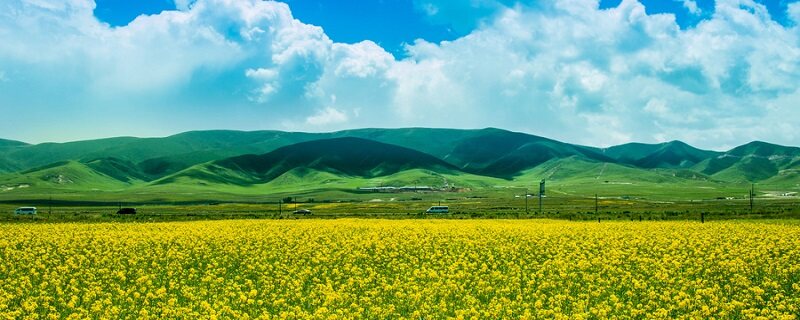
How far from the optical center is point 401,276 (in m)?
23.6

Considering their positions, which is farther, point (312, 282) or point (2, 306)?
point (312, 282)

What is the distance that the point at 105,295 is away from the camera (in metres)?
20.3

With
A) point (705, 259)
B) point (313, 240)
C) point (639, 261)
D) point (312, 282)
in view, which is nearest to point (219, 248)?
point (313, 240)

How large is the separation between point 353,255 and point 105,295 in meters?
10.6

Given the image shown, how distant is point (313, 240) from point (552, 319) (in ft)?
65.3

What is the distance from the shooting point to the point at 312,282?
75.4ft

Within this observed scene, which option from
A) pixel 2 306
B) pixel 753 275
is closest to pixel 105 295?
pixel 2 306

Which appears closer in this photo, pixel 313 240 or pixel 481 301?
pixel 481 301

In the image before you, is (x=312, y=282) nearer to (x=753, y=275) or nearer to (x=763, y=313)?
(x=763, y=313)

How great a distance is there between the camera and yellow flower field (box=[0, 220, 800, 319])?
57.8 feet

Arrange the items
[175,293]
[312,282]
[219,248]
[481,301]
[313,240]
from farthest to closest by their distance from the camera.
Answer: [313,240] < [219,248] < [312,282] < [175,293] < [481,301]

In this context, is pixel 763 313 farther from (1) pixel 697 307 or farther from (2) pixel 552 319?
(2) pixel 552 319

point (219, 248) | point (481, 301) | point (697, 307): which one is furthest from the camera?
point (219, 248)

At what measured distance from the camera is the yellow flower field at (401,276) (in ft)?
57.8
